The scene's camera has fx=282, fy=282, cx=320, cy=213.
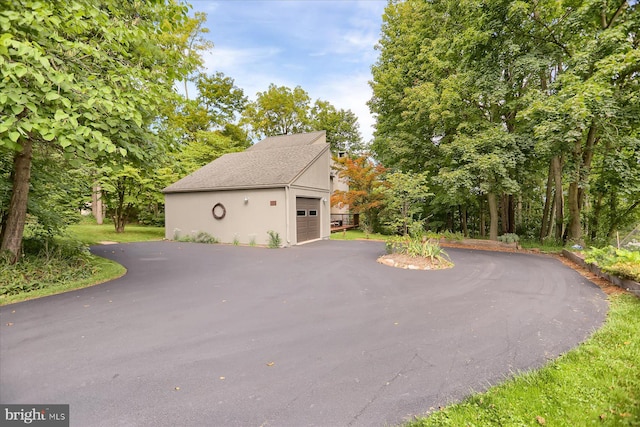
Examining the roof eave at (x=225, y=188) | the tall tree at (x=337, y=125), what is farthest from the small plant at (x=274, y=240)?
the tall tree at (x=337, y=125)

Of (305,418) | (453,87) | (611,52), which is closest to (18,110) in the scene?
(305,418)

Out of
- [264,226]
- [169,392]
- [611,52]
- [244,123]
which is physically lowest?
[169,392]

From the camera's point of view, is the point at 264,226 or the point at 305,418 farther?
the point at 264,226

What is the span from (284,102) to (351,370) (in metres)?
30.9

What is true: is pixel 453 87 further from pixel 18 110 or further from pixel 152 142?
pixel 18 110

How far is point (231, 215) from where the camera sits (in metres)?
13.6

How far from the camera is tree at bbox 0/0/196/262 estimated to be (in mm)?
3850

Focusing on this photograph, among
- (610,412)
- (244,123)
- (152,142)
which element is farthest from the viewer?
(244,123)

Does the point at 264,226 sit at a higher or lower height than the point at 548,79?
lower

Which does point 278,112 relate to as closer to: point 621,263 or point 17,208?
point 17,208

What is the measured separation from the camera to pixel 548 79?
12680mm

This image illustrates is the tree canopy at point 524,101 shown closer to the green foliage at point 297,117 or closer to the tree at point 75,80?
the tree at point 75,80

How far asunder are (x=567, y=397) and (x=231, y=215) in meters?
13.0

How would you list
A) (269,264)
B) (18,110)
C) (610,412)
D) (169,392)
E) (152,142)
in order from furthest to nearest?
(269,264), (152,142), (18,110), (169,392), (610,412)
